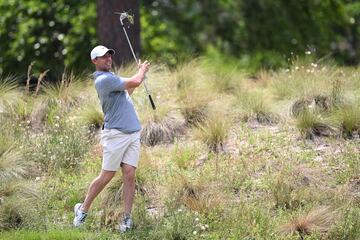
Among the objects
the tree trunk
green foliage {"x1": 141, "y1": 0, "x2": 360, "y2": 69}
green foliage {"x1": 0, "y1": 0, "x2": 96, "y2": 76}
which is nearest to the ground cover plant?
the tree trunk

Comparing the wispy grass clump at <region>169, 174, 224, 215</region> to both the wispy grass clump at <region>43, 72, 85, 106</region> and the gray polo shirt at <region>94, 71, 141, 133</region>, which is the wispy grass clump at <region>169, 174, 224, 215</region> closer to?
the gray polo shirt at <region>94, 71, 141, 133</region>

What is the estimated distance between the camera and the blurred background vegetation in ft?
62.3

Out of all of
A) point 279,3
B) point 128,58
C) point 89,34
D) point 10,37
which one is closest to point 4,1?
point 10,37

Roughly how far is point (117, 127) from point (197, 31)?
14.2 metres

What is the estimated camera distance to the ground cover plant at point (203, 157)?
9.19 metres

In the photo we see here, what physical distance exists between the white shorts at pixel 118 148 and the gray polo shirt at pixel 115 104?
74mm

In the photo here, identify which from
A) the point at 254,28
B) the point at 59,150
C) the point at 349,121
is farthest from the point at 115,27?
the point at 254,28

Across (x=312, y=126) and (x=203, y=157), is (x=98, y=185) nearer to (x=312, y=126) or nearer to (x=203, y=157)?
(x=203, y=157)

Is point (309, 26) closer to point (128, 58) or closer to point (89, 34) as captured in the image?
point (89, 34)

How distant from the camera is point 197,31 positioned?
75.2 feet

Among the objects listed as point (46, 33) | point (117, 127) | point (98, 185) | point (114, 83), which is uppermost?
point (114, 83)

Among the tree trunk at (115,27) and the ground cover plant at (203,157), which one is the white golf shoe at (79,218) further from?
the tree trunk at (115,27)

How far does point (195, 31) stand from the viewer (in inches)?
898

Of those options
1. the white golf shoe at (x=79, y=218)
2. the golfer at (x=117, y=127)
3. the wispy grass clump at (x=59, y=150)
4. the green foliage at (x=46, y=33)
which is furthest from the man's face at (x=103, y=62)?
the green foliage at (x=46, y=33)
